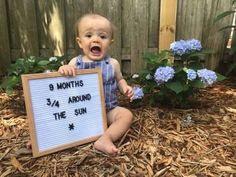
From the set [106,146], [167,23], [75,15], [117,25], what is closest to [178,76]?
[106,146]

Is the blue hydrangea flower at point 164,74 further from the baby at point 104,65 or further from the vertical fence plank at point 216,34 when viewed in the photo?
the vertical fence plank at point 216,34

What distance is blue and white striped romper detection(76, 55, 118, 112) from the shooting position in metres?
2.17

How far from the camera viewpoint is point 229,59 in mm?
3459

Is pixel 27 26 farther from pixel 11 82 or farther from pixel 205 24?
pixel 205 24

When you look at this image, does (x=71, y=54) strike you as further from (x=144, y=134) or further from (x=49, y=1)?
(x=144, y=134)

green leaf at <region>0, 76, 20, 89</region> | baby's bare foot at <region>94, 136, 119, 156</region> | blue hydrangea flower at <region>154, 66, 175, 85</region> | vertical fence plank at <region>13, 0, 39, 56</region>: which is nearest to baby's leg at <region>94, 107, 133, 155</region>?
baby's bare foot at <region>94, 136, 119, 156</region>

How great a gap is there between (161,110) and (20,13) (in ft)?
6.09

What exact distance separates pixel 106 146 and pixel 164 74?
2.38ft

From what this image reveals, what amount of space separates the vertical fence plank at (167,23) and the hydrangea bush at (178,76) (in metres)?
0.76

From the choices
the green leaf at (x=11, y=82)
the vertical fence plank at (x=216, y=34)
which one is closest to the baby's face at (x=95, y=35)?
the green leaf at (x=11, y=82)

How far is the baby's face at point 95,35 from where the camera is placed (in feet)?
6.77

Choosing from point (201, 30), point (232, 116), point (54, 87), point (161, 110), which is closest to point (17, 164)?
point (54, 87)

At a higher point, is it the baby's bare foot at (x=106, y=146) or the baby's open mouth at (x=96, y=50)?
the baby's open mouth at (x=96, y=50)

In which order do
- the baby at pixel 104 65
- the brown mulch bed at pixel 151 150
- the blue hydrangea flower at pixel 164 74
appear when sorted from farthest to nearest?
1. the blue hydrangea flower at pixel 164 74
2. the baby at pixel 104 65
3. the brown mulch bed at pixel 151 150
